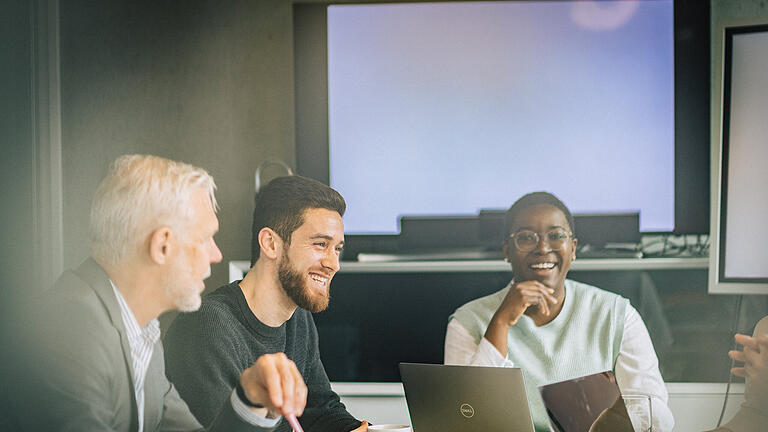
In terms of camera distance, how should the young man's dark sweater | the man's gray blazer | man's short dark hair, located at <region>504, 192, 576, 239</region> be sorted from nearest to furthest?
the man's gray blazer
the young man's dark sweater
man's short dark hair, located at <region>504, 192, 576, 239</region>

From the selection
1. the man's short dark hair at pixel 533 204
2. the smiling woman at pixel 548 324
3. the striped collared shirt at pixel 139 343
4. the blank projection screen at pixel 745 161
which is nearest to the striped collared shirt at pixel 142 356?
the striped collared shirt at pixel 139 343

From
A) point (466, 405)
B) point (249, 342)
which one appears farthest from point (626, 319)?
point (249, 342)

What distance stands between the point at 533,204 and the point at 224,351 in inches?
46.1

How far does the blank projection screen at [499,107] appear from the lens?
2697 millimetres

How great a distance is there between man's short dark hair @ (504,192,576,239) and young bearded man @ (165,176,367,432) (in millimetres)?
781

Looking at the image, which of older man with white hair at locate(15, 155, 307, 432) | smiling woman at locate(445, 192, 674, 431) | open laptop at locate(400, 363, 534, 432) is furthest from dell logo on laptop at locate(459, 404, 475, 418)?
smiling woman at locate(445, 192, 674, 431)

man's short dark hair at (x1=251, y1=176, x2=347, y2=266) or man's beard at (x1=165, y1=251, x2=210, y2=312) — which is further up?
man's short dark hair at (x1=251, y1=176, x2=347, y2=266)

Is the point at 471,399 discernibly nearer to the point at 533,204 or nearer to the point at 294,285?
the point at 294,285

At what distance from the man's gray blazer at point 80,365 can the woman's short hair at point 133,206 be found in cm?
5

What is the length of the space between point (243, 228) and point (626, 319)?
A: 1.38 metres

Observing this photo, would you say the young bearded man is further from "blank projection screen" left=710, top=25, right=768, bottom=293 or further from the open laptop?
"blank projection screen" left=710, top=25, right=768, bottom=293

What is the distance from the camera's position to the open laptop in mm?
1425

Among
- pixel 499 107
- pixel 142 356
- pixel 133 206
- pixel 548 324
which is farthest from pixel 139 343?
pixel 499 107

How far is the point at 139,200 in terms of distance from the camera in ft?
4.12
